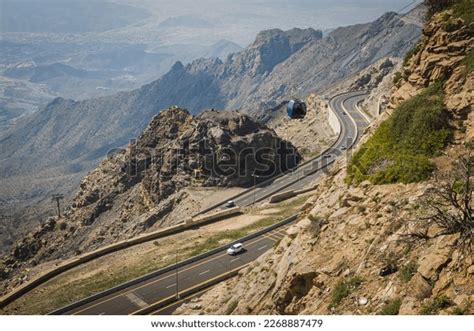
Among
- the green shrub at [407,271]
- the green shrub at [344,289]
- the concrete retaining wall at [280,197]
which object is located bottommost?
the concrete retaining wall at [280,197]

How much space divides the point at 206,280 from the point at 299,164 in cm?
5706

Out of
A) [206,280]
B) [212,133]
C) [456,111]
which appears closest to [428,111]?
[456,111]

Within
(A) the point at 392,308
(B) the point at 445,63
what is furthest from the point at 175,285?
(A) the point at 392,308

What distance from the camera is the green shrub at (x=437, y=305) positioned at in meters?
13.4

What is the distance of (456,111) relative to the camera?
73.1 ft

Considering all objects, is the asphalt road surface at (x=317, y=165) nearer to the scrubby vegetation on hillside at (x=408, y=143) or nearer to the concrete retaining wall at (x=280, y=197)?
the concrete retaining wall at (x=280, y=197)

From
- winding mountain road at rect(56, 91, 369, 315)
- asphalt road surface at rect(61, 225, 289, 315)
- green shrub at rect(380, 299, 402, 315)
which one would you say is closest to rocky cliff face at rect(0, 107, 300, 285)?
winding mountain road at rect(56, 91, 369, 315)

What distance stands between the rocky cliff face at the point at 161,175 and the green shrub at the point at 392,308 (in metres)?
64.1

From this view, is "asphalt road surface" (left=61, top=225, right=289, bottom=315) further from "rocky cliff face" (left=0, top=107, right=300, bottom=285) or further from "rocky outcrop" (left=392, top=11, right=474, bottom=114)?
"rocky cliff face" (left=0, top=107, right=300, bottom=285)

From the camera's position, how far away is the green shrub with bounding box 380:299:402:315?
47.2 feet

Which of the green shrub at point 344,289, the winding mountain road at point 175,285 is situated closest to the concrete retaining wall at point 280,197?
the winding mountain road at point 175,285

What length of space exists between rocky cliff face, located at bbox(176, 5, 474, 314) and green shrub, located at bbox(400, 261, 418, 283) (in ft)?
0.11

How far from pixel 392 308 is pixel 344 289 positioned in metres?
2.64
